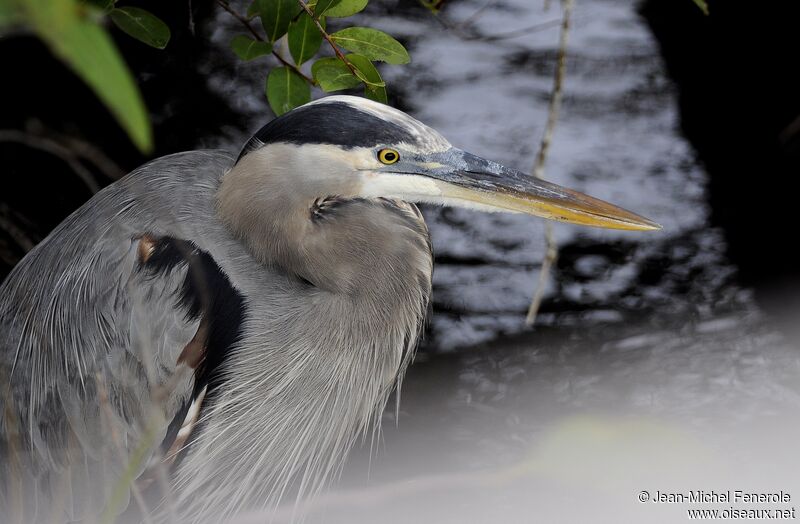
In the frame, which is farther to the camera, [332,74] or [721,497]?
[721,497]

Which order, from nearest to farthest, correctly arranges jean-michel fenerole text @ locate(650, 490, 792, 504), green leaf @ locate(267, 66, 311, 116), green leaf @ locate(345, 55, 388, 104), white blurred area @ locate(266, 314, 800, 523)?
1. green leaf @ locate(345, 55, 388, 104)
2. green leaf @ locate(267, 66, 311, 116)
3. jean-michel fenerole text @ locate(650, 490, 792, 504)
4. white blurred area @ locate(266, 314, 800, 523)

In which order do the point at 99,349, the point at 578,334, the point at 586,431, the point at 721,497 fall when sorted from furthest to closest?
the point at 578,334 → the point at 586,431 → the point at 721,497 → the point at 99,349

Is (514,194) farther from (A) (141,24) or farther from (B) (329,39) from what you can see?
(A) (141,24)

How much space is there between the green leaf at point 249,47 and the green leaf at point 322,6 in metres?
0.17

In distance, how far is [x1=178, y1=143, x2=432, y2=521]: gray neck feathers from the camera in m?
1.66

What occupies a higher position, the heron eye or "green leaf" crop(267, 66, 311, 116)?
"green leaf" crop(267, 66, 311, 116)

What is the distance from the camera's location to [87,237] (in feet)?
6.20

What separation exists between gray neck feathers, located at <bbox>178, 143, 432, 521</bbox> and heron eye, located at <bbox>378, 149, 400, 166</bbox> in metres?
0.08

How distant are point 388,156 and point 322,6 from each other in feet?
0.97

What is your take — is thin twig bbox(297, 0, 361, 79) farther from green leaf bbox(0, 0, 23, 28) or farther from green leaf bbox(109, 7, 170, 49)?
green leaf bbox(0, 0, 23, 28)

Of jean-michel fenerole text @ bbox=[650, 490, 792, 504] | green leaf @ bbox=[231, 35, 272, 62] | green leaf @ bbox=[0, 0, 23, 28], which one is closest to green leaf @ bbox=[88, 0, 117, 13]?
green leaf @ bbox=[231, 35, 272, 62]

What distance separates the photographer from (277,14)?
165 cm

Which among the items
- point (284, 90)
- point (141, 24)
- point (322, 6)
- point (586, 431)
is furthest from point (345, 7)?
point (586, 431)

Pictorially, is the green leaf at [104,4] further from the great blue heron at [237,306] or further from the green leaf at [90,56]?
the green leaf at [90,56]
